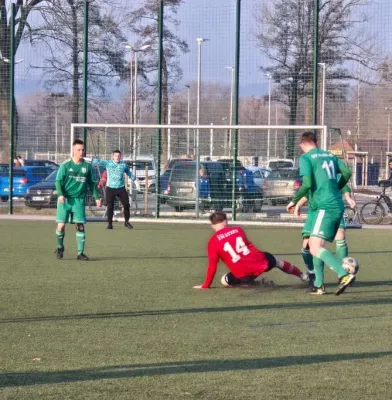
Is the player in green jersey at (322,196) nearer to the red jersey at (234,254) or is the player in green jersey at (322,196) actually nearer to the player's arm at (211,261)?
the red jersey at (234,254)

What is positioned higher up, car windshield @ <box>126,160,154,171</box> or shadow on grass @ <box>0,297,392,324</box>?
car windshield @ <box>126,160,154,171</box>

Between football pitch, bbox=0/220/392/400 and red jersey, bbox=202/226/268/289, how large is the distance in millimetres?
292

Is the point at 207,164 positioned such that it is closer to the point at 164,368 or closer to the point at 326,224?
the point at 326,224

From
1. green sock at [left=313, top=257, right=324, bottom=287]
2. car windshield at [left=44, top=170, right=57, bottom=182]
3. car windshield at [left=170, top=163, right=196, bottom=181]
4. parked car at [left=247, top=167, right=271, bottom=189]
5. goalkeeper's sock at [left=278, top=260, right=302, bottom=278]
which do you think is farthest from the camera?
car windshield at [left=44, top=170, right=57, bottom=182]

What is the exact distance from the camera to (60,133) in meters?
26.9

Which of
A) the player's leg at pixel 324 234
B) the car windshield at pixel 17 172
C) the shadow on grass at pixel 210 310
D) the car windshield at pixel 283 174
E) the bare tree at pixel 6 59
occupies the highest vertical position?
the bare tree at pixel 6 59

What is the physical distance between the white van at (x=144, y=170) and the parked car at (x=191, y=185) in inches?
20.7

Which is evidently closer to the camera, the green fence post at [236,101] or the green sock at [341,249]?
the green sock at [341,249]

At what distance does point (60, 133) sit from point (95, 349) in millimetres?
20121

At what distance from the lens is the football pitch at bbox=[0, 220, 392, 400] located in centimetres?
611

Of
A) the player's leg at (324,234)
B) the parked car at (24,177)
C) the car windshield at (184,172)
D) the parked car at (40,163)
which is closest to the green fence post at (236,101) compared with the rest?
the car windshield at (184,172)

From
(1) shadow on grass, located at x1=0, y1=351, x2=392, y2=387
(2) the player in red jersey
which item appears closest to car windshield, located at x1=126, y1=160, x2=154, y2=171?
(2) the player in red jersey

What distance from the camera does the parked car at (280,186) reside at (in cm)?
2370

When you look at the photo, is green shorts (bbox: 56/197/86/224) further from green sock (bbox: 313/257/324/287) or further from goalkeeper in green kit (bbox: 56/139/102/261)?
green sock (bbox: 313/257/324/287)
